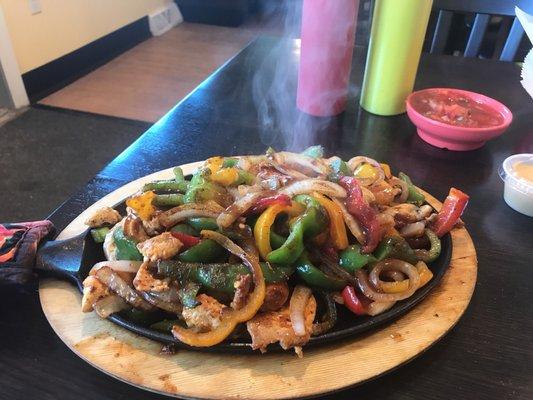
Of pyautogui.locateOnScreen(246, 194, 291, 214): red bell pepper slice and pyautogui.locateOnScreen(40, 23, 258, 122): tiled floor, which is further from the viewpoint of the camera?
pyautogui.locateOnScreen(40, 23, 258, 122): tiled floor

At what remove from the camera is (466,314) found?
1.10 meters

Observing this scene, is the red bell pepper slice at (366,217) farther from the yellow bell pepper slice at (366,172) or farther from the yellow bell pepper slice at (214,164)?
the yellow bell pepper slice at (214,164)

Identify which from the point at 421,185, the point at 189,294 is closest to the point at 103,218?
the point at 189,294

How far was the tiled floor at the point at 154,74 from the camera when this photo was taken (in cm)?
397

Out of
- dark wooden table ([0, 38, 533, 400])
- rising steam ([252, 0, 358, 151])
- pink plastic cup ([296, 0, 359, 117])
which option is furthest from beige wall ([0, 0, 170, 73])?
pink plastic cup ([296, 0, 359, 117])

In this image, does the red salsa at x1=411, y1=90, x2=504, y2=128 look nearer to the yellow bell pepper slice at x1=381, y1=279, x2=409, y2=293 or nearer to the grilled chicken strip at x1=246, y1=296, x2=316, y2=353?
the yellow bell pepper slice at x1=381, y1=279, x2=409, y2=293

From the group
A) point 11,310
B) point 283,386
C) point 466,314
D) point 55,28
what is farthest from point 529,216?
point 55,28

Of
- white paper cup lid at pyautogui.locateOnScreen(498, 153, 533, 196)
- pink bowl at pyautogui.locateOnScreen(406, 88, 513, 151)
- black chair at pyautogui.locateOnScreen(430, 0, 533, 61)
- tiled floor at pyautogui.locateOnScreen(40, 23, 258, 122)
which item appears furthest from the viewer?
tiled floor at pyautogui.locateOnScreen(40, 23, 258, 122)

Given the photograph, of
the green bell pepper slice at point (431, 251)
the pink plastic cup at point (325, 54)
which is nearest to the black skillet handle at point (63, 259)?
the green bell pepper slice at point (431, 251)

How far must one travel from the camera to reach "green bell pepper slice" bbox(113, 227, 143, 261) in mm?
1048

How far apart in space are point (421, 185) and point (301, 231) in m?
0.75

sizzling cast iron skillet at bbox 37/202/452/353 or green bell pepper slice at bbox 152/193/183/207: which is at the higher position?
green bell pepper slice at bbox 152/193/183/207

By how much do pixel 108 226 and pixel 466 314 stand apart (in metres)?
0.88

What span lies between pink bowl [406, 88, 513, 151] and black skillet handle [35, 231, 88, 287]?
125 cm
